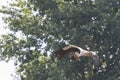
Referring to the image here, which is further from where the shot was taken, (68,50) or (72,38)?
(72,38)

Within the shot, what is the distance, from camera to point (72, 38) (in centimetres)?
2661

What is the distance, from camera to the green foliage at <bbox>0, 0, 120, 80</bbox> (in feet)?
86.2

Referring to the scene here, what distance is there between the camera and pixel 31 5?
30.8 meters

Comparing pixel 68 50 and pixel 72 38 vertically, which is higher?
pixel 68 50

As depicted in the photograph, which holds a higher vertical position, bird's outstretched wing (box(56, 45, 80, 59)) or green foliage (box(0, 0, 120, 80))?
bird's outstretched wing (box(56, 45, 80, 59))

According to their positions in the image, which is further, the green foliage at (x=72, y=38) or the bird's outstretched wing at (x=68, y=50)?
the green foliage at (x=72, y=38)

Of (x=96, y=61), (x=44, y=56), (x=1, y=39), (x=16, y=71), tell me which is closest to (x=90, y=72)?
(x=44, y=56)

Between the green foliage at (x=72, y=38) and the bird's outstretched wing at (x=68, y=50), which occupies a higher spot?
the bird's outstretched wing at (x=68, y=50)

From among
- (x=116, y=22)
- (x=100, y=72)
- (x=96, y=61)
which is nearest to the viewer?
(x=96, y=61)

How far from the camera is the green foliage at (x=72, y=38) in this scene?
86.2 feet

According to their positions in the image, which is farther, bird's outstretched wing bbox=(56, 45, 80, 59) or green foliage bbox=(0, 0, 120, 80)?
green foliage bbox=(0, 0, 120, 80)

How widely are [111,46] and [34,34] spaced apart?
5.49m

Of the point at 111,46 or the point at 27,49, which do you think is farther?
the point at 27,49

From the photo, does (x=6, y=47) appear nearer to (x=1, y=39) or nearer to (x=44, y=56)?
(x=1, y=39)
